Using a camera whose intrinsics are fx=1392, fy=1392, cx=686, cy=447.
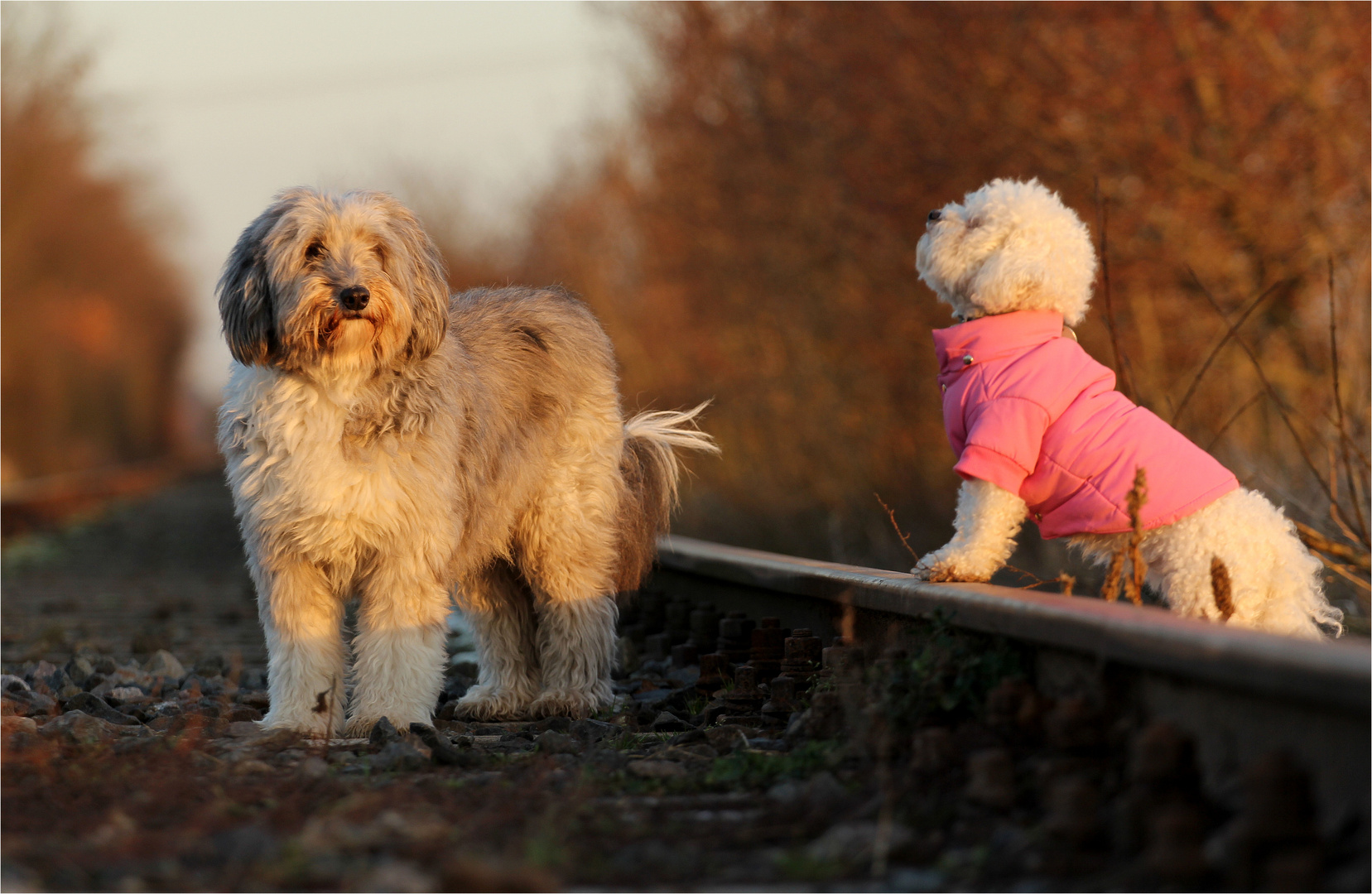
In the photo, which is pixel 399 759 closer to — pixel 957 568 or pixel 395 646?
pixel 395 646

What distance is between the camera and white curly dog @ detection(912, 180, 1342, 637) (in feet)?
14.6

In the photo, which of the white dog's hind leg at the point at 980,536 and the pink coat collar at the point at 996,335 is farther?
the pink coat collar at the point at 996,335

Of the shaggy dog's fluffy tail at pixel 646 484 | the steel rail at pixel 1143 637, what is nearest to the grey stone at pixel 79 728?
the shaggy dog's fluffy tail at pixel 646 484

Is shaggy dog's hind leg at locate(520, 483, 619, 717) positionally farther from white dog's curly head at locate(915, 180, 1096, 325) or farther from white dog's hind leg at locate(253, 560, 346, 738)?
white dog's curly head at locate(915, 180, 1096, 325)

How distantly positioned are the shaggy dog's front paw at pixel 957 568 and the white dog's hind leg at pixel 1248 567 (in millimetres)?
595

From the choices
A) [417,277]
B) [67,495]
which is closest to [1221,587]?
[417,277]

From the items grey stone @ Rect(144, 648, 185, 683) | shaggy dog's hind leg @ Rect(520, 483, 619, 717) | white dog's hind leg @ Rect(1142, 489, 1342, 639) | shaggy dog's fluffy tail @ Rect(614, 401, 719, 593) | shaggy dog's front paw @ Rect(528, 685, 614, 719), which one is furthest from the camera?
grey stone @ Rect(144, 648, 185, 683)

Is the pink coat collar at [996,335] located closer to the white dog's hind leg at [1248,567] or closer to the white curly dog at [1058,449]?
the white curly dog at [1058,449]

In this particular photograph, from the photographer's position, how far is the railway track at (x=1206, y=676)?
2.75 meters

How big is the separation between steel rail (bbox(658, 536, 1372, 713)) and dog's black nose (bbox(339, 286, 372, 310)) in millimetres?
2043

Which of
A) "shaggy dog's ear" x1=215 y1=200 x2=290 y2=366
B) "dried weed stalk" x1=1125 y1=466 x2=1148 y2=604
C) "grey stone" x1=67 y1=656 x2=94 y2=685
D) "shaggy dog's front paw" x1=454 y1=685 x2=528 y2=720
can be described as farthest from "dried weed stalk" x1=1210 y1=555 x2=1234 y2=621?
"grey stone" x1=67 y1=656 x2=94 y2=685

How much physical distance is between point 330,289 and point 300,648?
4.35 feet

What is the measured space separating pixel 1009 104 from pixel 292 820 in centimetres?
1114

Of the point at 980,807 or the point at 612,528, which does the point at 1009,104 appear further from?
the point at 980,807
